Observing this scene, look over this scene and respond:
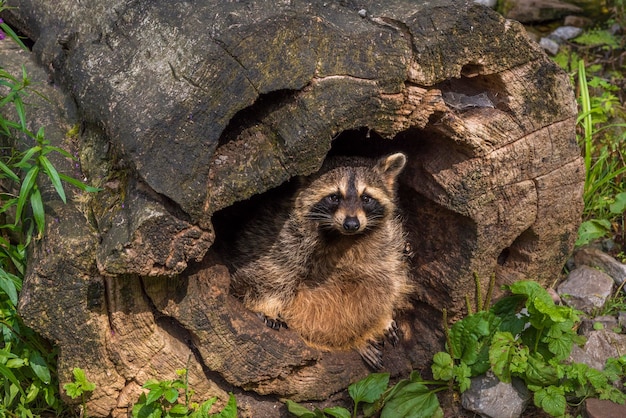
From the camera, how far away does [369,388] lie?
123 inches

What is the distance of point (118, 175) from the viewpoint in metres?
2.60

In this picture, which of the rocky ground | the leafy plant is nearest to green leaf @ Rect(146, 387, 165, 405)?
the leafy plant

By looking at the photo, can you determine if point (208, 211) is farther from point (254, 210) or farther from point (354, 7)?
point (254, 210)

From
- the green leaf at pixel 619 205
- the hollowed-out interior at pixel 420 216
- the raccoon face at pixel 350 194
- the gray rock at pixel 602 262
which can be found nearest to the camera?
the hollowed-out interior at pixel 420 216

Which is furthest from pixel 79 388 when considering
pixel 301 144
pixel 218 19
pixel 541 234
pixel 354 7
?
pixel 541 234

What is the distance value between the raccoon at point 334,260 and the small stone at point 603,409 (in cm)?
95

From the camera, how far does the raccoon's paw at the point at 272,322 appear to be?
329 cm

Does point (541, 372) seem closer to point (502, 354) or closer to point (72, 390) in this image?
point (502, 354)

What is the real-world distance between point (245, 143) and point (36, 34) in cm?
130

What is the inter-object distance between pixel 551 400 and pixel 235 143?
5.59ft

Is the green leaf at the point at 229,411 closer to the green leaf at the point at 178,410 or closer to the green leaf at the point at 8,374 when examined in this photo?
the green leaf at the point at 178,410

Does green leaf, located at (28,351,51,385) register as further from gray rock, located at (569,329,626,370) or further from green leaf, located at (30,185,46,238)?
gray rock, located at (569,329,626,370)

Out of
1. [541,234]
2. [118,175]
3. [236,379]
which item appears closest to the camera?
[118,175]

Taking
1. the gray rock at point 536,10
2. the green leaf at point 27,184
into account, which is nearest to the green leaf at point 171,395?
the green leaf at point 27,184
